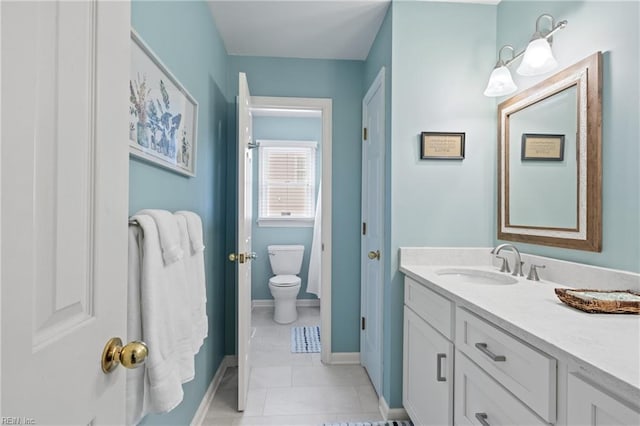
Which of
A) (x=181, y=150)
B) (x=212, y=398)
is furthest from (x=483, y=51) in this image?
(x=212, y=398)

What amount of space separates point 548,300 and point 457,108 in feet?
3.89

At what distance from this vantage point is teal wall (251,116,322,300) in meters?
3.72

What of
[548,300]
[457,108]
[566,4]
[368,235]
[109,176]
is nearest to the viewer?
[109,176]

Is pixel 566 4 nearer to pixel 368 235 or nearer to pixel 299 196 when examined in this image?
pixel 368 235

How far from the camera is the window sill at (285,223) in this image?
12.3 feet

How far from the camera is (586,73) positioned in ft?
4.09

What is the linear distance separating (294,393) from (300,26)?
2.51m

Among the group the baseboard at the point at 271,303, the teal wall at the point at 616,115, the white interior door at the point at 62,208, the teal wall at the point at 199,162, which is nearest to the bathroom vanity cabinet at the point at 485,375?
the teal wall at the point at 616,115

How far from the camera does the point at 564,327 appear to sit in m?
0.82

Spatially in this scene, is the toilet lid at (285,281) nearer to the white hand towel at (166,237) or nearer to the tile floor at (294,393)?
the tile floor at (294,393)

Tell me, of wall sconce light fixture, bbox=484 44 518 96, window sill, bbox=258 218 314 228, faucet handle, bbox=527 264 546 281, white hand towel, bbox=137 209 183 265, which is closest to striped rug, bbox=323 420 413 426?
faucet handle, bbox=527 264 546 281

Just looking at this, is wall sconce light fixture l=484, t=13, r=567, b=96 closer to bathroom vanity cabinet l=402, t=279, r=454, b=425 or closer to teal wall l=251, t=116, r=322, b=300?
bathroom vanity cabinet l=402, t=279, r=454, b=425

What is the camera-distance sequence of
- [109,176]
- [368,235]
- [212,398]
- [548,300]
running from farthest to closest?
[368,235] → [212,398] → [548,300] → [109,176]

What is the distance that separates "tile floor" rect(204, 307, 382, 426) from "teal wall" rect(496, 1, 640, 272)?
4.97ft
